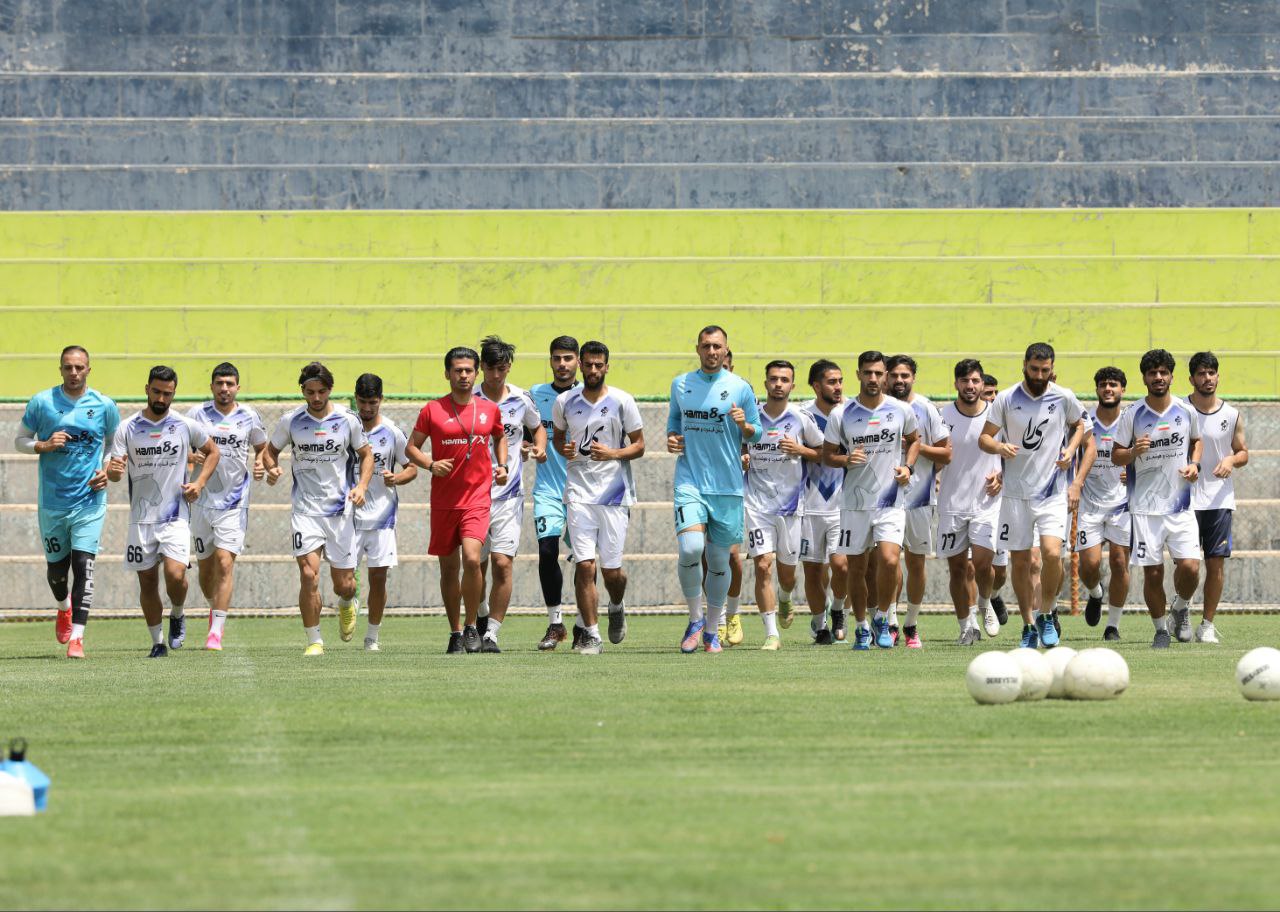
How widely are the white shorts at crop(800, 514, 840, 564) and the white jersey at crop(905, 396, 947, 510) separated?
691 mm

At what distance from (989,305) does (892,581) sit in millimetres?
8978

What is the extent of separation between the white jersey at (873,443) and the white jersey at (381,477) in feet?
11.0

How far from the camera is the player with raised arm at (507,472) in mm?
15516

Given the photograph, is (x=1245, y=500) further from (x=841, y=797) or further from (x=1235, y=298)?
(x=841, y=797)

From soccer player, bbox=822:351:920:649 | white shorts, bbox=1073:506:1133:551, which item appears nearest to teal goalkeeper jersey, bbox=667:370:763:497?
soccer player, bbox=822:351:920:649

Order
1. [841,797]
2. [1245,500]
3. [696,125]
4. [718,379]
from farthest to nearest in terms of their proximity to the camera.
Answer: [696,125] < [1245,500] < [718,379] < [841,797]

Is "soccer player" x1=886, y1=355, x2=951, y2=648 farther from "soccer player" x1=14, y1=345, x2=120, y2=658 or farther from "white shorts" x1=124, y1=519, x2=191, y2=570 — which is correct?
"soccer player" x1=14, y1=345, x2=120, y2=658

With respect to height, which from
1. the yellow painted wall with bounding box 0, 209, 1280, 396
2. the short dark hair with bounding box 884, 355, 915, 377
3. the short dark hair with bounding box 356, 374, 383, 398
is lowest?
the short dark hair with bounding box 356, 374, 383, 398

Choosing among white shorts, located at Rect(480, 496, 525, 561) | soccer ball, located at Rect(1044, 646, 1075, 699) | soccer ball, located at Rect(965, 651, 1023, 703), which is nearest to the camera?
soccer ball, located at Rect(965, 651, 1023, 703)

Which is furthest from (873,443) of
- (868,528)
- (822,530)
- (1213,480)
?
(1213,480)

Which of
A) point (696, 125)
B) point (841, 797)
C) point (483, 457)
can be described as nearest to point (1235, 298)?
point (696, 125)

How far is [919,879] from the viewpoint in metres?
5.84

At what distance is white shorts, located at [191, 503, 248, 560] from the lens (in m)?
16.8

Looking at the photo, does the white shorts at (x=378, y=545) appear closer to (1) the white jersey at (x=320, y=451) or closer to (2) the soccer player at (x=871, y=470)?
(1) the white jersey at (x=320, y=451)
